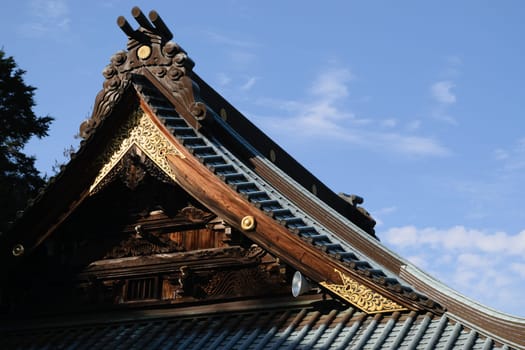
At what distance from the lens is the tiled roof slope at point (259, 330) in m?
6.29

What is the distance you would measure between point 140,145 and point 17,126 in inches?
547

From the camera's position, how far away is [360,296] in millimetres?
6652

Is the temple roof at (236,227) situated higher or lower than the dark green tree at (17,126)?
lower

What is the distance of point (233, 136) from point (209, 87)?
115 centimetres

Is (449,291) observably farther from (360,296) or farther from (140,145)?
(140,145)

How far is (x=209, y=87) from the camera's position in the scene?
9445 mm

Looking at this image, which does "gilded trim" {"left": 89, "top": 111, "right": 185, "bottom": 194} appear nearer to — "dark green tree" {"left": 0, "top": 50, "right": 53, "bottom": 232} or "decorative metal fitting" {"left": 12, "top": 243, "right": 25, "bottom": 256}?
"decorative metal fitting" {"left": 12, "top": 243, "right": 25, "bottom": 256}

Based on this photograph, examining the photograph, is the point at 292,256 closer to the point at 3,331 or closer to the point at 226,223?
the point at 226,223

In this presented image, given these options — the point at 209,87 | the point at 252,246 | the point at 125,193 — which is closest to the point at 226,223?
the point at 252,246

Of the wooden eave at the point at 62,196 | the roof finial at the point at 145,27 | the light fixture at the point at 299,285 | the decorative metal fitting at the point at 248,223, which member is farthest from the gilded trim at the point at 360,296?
the roof finial at the point at 145,27

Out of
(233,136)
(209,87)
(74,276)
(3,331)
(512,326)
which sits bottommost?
(3,331)

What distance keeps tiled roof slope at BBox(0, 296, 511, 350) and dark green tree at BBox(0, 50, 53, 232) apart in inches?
484

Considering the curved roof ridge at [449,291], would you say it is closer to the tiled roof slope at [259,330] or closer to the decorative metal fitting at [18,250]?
the tiled roof slope at [259,330]

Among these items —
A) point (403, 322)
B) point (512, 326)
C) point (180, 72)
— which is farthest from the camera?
point (180, 72)
